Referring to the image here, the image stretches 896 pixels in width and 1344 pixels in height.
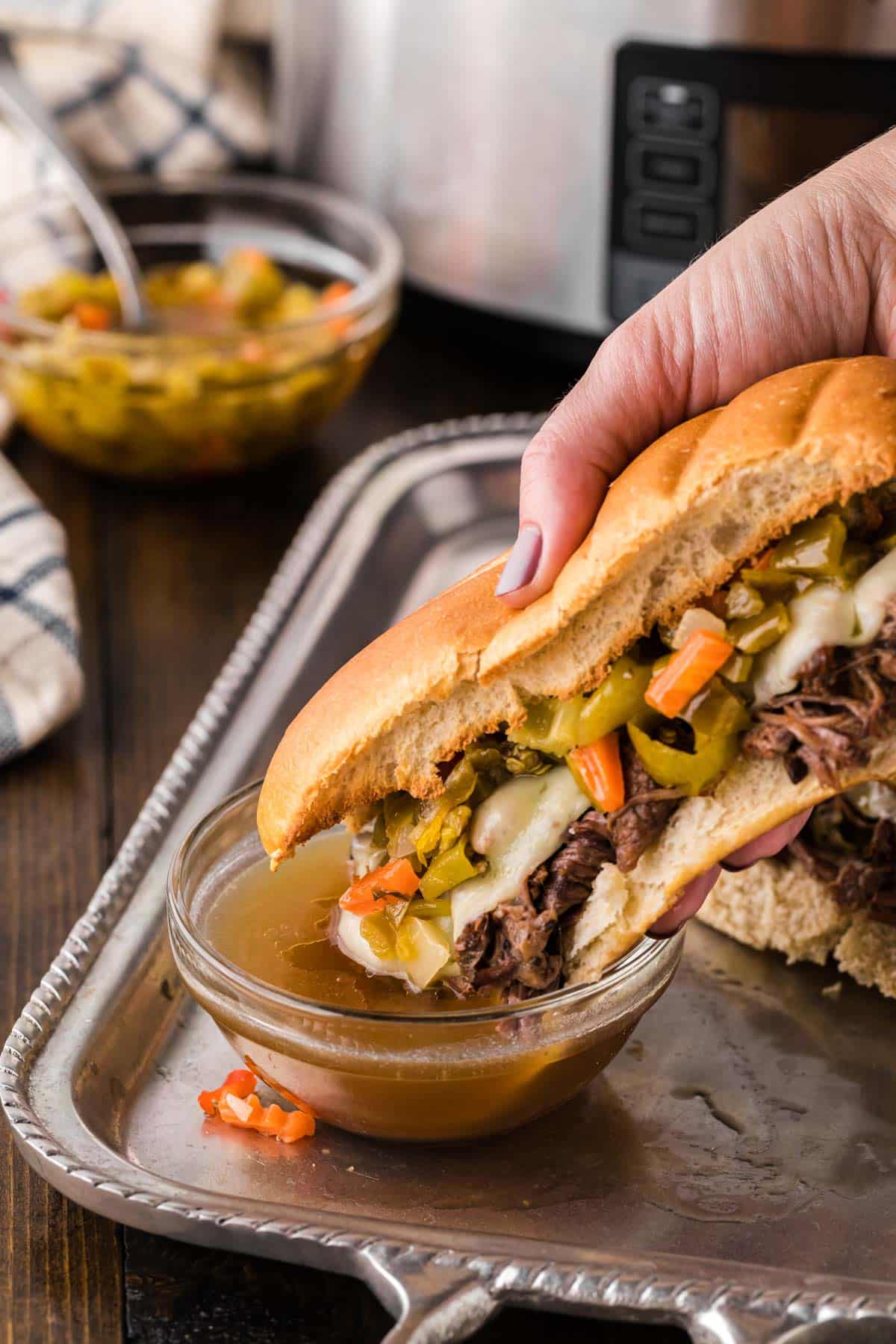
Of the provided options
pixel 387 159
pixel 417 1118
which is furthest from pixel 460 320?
pixel 417 1118

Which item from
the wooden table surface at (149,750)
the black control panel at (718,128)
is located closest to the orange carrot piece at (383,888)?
the wooden table surface at (149,750)

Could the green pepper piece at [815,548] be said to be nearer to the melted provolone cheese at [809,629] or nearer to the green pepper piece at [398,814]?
the melted provolone cheese at [809,629]

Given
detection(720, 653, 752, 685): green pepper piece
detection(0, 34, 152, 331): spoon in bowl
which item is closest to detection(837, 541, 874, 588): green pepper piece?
detection(720, 653, 752, 685): green pepper piece

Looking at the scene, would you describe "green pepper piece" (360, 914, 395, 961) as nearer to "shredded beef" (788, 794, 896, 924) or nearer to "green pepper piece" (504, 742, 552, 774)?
"green pepper piece" (504, 742, 552, 774)

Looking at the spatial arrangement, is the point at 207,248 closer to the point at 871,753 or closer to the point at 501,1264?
the point at 871,753

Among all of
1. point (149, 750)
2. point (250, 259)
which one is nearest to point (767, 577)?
point (149, 750)

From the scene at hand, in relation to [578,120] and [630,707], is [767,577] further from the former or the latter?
[578,120]
